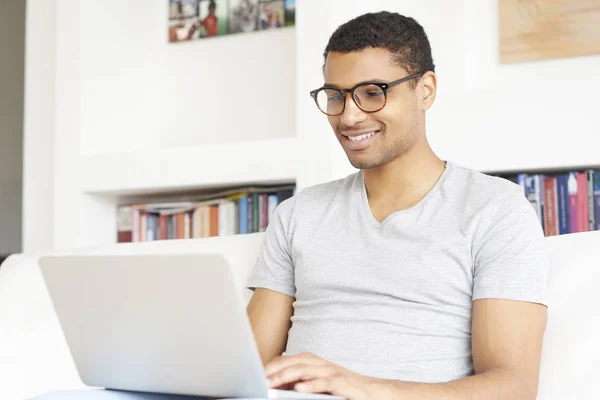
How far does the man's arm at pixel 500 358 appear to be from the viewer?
1258 mm

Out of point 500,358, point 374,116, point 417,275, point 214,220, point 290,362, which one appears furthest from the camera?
point 214,220

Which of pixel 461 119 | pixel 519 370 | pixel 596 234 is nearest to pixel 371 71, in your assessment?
pixel 596 234

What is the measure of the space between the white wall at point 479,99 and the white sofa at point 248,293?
78 centimetres

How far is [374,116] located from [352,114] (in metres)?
0.05

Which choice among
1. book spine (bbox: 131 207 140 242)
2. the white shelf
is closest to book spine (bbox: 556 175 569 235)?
the white shelf

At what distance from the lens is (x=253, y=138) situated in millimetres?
3000

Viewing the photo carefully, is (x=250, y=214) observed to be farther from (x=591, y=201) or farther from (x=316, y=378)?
(x=316, y=378)

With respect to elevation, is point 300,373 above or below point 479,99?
below

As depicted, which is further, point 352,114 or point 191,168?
point 191,168

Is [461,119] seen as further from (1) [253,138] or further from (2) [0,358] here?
(2) [0,358]

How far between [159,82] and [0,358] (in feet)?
5.31

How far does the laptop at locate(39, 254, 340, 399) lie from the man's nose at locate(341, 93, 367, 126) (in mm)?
625

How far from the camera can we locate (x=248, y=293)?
1775mm

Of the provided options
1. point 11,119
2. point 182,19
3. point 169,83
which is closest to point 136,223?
point 169,83
